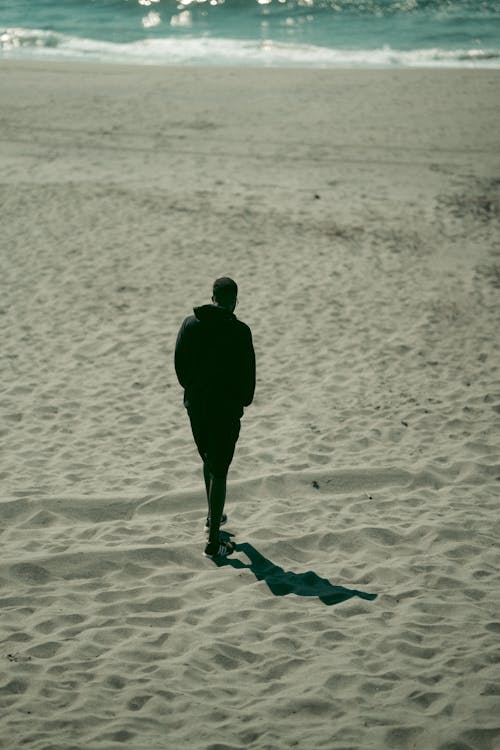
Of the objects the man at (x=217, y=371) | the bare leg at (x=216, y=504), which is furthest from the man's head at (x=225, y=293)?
the bare leg at (x=216, y=504)

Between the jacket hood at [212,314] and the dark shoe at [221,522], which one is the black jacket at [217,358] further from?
the dark shoe at [221,522]

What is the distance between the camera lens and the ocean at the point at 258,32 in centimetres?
2522

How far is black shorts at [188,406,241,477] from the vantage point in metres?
4.88

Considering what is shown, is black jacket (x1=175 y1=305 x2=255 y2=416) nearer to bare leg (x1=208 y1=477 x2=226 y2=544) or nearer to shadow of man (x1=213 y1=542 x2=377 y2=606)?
bare leg (x1=208 y1=477 x2=226 y2=544)

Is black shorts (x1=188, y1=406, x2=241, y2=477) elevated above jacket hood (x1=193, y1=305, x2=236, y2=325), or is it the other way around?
jacket hood (x1=193, y1=305, x2=236, y2=325)

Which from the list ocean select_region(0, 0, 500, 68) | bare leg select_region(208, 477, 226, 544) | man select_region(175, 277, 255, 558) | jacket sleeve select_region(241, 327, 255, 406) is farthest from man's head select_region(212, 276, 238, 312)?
ocean select_region(0, 0, 500, 68)

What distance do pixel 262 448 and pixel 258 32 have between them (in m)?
26.0

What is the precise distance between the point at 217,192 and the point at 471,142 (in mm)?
4972

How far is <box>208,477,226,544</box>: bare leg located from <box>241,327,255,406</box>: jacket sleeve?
0.51m

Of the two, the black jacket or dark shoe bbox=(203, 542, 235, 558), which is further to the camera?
Result: dark shoe bbox=(203, 542, 235, 558)

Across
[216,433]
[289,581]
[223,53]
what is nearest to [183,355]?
[216,433]

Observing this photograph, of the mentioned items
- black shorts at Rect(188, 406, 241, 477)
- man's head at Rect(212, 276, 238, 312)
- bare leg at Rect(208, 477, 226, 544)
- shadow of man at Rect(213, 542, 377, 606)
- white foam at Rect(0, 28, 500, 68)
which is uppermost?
white foam at Rect(0, 28, 500, 68)

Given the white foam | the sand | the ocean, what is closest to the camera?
the sand

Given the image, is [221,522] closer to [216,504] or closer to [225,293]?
[216,504]
